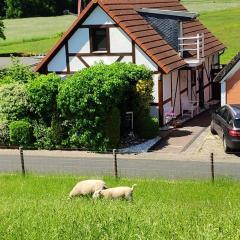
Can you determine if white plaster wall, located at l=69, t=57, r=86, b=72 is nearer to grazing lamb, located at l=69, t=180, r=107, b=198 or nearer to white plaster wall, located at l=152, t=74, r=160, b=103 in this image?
white plaster wall, located at l=152, t=74, r=160, b=103

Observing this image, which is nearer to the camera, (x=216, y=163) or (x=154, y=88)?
(x=216, y=163)

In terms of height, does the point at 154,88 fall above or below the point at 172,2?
below

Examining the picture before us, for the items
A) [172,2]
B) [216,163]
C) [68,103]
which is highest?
[172,2]

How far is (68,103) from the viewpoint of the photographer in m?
21.7

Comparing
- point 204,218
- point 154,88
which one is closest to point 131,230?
point 204,218

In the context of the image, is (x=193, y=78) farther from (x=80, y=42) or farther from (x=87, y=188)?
(x=87, y=188)

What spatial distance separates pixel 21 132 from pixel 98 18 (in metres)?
6.67

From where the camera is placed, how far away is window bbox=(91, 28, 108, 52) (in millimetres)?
25922

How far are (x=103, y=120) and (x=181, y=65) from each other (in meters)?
6.35

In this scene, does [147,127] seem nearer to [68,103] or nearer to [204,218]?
[68,103]

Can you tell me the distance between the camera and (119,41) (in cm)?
2558

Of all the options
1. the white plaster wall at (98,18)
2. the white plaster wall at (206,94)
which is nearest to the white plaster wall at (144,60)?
the white plaster wall at (98,18)

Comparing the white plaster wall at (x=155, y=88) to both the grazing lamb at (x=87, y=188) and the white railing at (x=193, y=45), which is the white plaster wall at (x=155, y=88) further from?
the grazing lamb at (x=87, y=188)

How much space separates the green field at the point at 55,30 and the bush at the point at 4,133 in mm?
25396
